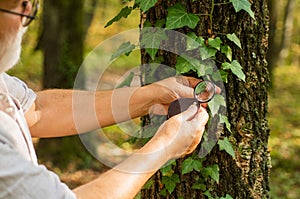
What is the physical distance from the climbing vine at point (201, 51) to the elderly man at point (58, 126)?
10 cm

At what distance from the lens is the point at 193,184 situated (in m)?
2.41

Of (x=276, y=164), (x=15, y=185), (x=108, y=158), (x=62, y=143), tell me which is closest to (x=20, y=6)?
(x=15, y=185)

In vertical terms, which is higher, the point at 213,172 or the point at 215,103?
the point at 215,103

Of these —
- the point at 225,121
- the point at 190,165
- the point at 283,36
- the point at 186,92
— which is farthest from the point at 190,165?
the point at 283,36

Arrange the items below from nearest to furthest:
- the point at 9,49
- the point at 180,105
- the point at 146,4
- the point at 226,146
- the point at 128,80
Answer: the point at 9,49
the point at 180,105
the point at 146,4
the point at 226,146
the point at 128,80

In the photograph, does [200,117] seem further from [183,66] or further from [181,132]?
[183,66]

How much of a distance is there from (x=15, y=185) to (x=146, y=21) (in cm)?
114

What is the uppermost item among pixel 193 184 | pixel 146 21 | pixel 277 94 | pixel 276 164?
→ pixel 277 94

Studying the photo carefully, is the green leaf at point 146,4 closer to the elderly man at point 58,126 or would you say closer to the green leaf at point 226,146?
the elderly man at point 58,126

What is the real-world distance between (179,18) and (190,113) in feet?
1.51

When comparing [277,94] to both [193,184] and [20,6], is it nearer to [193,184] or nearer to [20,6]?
[193,184]

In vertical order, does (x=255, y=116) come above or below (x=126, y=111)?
above

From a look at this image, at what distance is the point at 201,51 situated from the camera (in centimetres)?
227

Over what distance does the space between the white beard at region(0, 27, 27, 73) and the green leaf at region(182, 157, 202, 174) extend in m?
0.94
